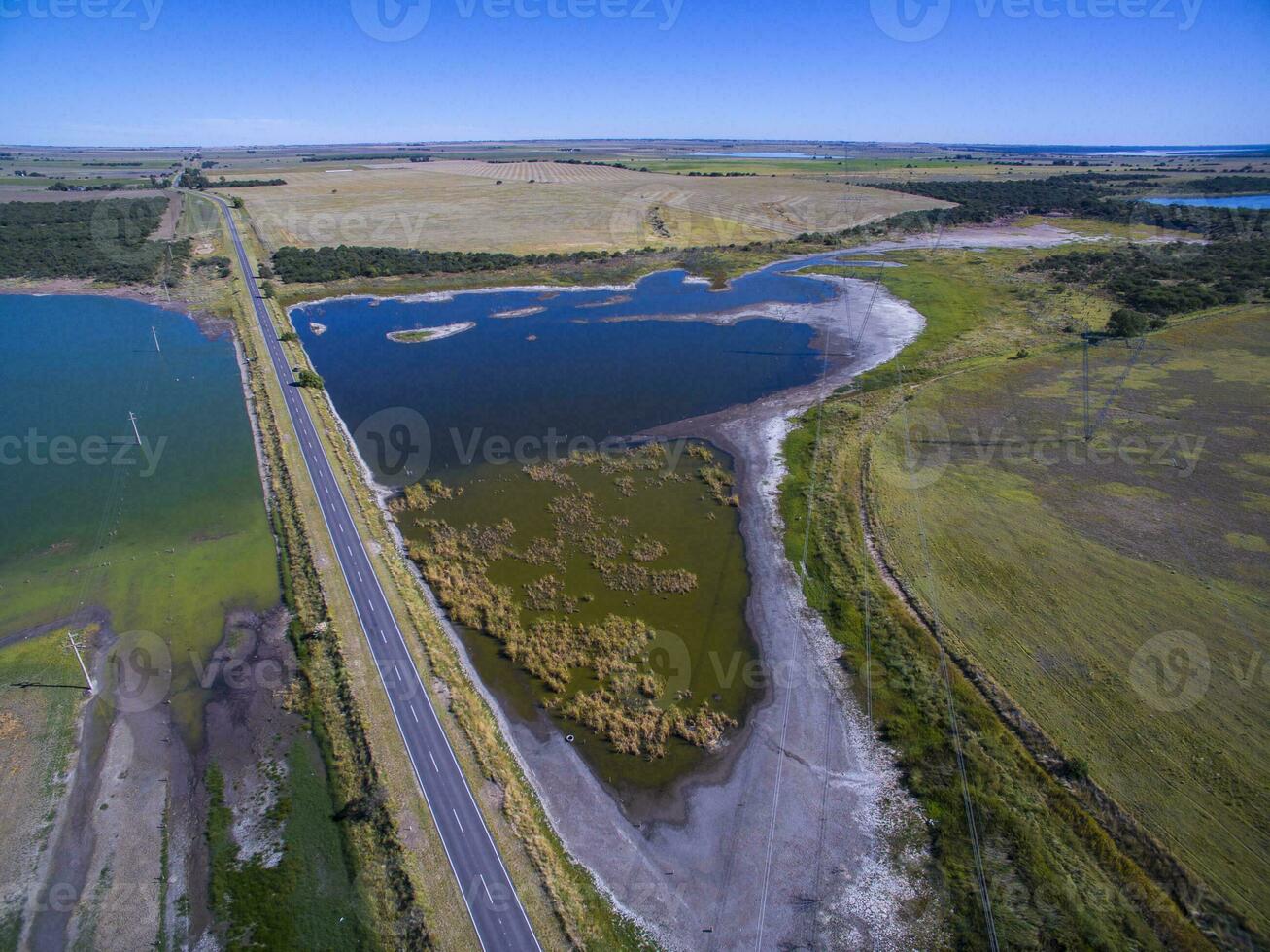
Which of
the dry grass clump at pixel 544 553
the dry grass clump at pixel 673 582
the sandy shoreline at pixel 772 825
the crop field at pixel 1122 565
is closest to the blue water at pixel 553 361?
the dry grass clump at pixel 544 553

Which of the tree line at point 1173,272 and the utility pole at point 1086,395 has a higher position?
the tree line at point 1173,272

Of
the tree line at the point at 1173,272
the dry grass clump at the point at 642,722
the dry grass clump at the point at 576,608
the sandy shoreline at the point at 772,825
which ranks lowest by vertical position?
the sandy shoreline at the point at 772,825

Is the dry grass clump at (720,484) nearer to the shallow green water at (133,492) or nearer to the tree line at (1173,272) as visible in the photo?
the shallow green water at (133,492)

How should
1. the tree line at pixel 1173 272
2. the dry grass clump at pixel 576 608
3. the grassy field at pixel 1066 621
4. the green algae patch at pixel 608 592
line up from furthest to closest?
the tree line at pixel 1173 272 → the green algae patch at pixel 608 592 → the dry grass clump at pixel 576 608 → the grassy field at pixel 1066 621

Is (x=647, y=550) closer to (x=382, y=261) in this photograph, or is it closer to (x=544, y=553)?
(x=544, y=553)

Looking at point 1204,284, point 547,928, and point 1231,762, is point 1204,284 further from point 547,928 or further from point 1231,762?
point 547,928

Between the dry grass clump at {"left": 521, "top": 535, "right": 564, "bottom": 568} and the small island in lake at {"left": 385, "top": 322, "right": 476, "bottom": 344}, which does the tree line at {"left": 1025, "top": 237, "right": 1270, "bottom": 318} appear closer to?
the dry grass clump at {"left": 521, "top": 535, "right": 564, "bottom": 568}
